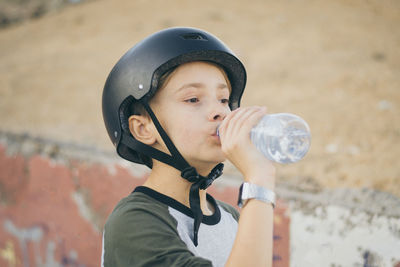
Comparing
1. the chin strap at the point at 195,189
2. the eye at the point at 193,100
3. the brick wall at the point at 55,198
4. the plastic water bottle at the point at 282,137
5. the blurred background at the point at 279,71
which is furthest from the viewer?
the blurred background at the point at 279,71

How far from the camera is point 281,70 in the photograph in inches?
420

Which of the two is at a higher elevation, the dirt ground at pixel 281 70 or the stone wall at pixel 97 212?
the dirt ground at pixel 281 70

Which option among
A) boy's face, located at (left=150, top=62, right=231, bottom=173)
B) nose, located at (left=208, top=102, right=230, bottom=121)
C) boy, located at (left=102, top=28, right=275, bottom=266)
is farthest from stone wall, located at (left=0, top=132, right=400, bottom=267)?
nose, located at (left=208, top=102, right=230, bottom=121)

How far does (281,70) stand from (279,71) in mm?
69

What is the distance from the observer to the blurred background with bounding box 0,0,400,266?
6266 millimetres

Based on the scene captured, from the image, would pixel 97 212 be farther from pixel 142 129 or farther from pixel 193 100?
pixel 193 100

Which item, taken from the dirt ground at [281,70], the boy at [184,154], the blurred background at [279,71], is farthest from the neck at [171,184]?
the dirt ground at [281,70]

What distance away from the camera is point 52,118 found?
10531mm

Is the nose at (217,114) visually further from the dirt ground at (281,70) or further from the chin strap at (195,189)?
the dirt ground at (281,70)

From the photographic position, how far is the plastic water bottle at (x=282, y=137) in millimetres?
1753

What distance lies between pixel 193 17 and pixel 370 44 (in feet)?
26.1

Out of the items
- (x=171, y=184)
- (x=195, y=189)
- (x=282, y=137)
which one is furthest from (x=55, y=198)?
(x=282, y=137)

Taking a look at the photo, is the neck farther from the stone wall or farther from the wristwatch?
the stone wall

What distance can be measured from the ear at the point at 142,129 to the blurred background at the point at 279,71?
1.68 meters
